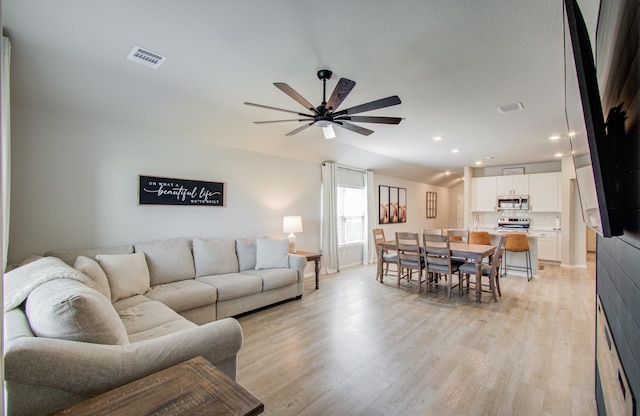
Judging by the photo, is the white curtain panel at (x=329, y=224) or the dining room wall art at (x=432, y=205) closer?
the white curtain panel at (x=329, y=224)

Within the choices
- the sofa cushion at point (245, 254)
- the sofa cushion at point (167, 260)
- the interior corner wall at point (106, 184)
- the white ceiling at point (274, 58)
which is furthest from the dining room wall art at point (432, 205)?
the sofa cushion at point (167, 260)

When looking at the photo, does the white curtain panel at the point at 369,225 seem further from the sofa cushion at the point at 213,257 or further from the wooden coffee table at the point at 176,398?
the wooden coffee table at the point at 176,398

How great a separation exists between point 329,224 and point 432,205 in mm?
6028

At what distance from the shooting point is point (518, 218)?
25.2ft

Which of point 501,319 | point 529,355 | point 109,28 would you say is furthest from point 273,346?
point 109,28

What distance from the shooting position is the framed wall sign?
12.4ft

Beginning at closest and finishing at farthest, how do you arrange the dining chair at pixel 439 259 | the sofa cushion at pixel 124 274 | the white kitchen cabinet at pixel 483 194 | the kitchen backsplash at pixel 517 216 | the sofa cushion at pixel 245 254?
the sofa cushion at pixel 124 274, the sofa cushion at pixel 245 254, the dining chair at pixel 439 259, the kitchen backsplash at pixel 517 216, the white kitchen cabinet at pixel 483 194

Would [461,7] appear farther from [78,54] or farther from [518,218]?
[518,218]

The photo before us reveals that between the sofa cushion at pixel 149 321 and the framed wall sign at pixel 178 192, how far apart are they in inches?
60.0

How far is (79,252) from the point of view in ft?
10.3

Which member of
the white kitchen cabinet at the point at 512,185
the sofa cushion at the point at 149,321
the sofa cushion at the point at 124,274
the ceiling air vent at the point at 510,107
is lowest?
the sofa cushion at the point at 149,321

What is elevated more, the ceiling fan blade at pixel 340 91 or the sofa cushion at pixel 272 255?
the ceiling fan blade at pixel 340 91

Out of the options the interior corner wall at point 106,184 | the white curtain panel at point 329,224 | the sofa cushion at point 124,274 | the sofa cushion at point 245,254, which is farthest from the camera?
the white curtain panel at point 329,224

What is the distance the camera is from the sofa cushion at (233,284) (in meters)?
3.40
